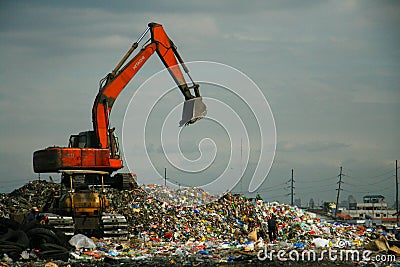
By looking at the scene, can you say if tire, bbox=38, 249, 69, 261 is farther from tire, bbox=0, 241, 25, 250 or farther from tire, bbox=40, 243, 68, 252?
tire, bbox=0, 241, 25, 250

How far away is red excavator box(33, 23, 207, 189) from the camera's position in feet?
59.1

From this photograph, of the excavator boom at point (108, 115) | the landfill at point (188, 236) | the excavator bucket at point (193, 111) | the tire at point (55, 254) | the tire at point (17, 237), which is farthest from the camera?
the excavator bucket at point (193, 111)

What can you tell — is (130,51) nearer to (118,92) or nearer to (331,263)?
(118,92)

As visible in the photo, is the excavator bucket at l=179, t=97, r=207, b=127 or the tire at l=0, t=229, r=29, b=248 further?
the excavator bucket at l=179, t=97, r=207, b=127

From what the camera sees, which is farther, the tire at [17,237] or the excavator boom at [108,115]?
the excavator boom at [108,115]

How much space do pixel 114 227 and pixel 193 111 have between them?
4474mm

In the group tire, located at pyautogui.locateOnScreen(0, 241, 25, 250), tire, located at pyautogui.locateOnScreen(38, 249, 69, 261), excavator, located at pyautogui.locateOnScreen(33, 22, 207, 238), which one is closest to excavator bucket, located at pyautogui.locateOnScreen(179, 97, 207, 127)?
excavator, located at pyautogui.locateOnScreen(33, 22, 207, 238)

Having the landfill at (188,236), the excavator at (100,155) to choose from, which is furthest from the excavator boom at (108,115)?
the landfill at (188,236)

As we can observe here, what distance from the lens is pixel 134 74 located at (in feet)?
67.3

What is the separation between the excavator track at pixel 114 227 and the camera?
18406mm

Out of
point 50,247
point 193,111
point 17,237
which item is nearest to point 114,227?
point 50,247

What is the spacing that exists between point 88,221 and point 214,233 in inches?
181

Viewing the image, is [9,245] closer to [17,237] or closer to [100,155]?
[17,237]

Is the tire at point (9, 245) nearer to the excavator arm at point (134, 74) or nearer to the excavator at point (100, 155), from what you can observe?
the excavator at point (100, 155)
